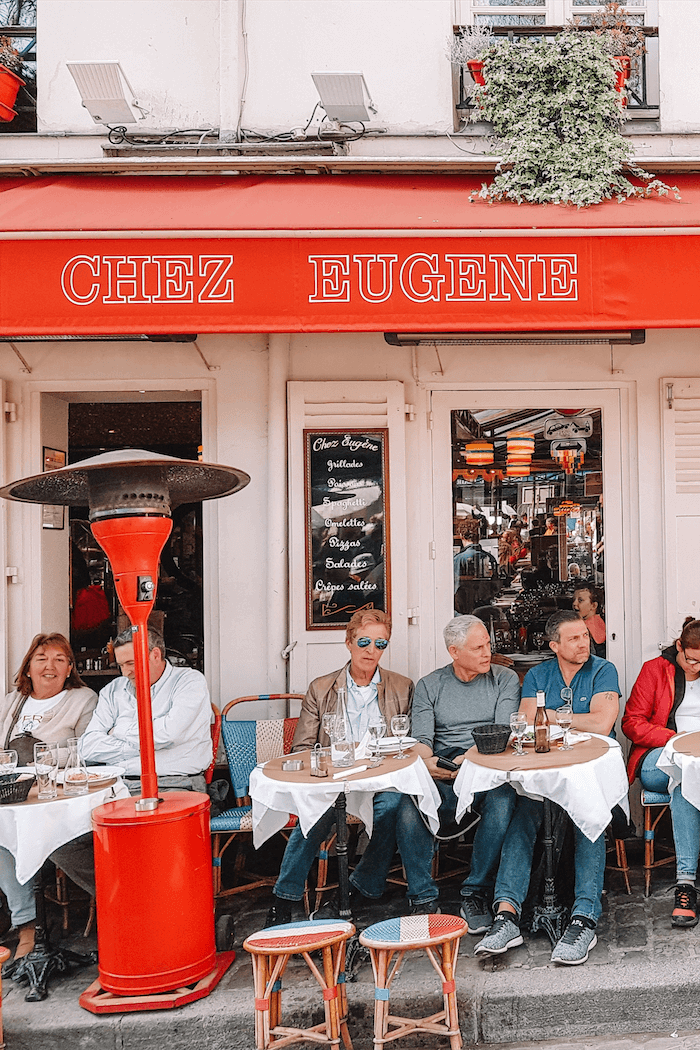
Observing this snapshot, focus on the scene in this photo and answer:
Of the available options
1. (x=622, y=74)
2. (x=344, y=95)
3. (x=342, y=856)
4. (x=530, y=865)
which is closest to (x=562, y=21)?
(x=622, y=74)

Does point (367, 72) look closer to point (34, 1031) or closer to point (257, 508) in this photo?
point (257, 508)

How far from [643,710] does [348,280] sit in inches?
116

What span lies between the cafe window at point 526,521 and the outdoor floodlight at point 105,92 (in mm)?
2804

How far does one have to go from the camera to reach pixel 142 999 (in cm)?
400

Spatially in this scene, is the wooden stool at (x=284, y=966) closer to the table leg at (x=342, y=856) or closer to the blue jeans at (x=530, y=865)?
the table leg at (x=342, y=856)

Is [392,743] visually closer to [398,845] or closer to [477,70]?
[398,845]

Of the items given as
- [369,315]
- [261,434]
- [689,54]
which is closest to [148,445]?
[261,434]

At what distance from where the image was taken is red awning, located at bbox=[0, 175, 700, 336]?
4.68 meters

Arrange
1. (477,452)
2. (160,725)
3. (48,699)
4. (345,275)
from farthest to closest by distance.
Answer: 1. (477,452)
2. (48,699)
3. (160,725)
4. (345,275)

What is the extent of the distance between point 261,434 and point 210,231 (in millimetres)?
1777

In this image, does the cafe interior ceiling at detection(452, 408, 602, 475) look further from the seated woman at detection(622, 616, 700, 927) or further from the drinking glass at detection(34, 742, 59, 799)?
the drinking glass at detection(34, 742, 59, 799)

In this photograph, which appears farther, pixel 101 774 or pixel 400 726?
pixel 400 726

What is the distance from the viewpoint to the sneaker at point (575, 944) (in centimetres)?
419

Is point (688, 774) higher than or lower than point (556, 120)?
lower
